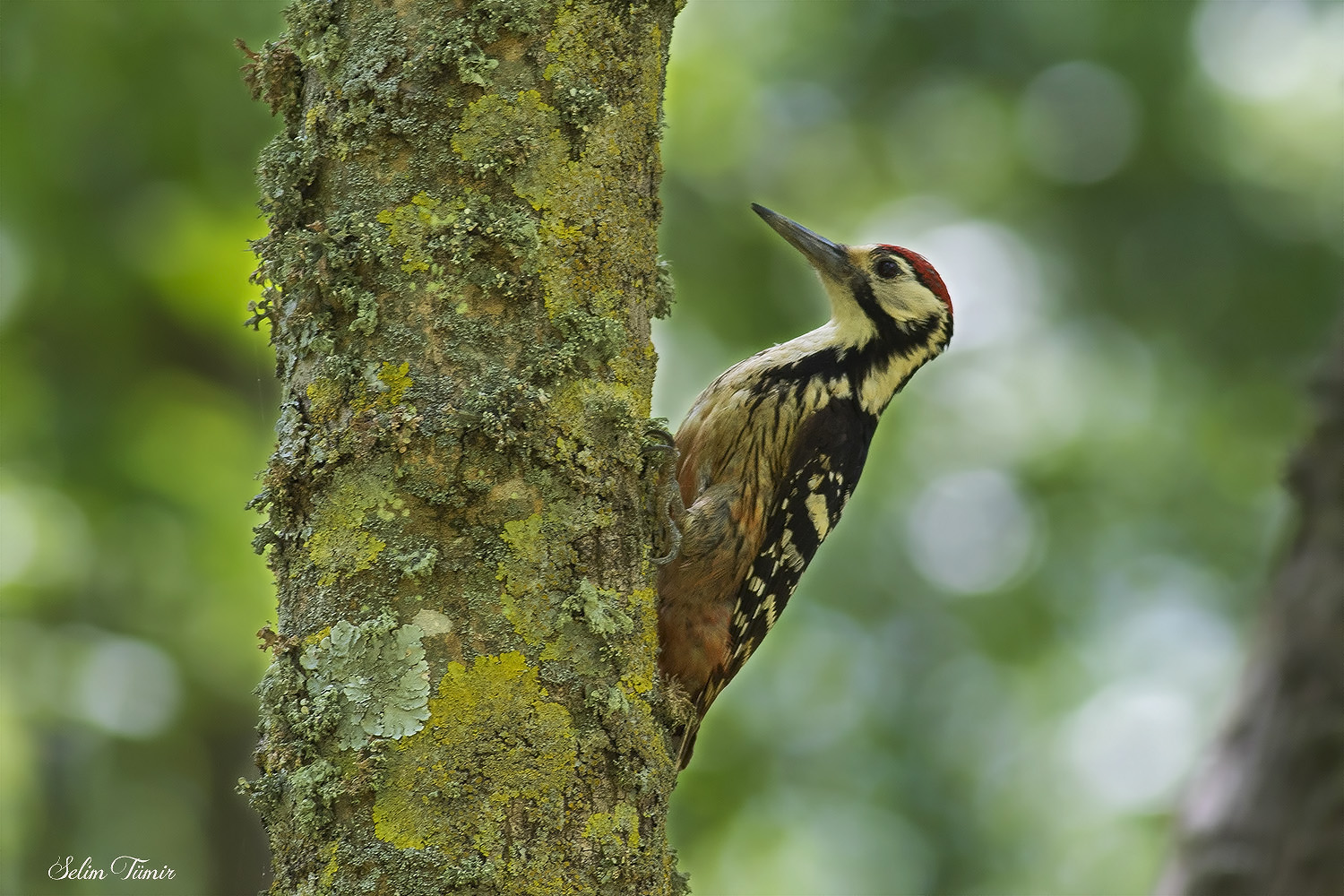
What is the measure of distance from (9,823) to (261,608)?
3409mm

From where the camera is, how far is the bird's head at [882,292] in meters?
4.32

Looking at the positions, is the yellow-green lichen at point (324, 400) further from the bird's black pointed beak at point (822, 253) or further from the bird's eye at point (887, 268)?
the bird's eye at point (887, 268)

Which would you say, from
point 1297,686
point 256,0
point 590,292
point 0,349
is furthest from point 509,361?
point 0,349

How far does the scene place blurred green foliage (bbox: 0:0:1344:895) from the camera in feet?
17.0

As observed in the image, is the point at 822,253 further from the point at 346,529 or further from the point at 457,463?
the point at 346,529

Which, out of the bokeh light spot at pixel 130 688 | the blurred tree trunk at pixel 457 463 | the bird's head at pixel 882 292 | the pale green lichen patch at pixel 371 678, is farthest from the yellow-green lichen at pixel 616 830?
the bokeh light spot at pixel 130 688

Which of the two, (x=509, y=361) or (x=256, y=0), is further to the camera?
(x=256, y=0)

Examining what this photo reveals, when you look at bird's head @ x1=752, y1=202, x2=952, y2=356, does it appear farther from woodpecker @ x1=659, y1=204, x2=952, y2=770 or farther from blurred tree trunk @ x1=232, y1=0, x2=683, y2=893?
blurred tree trunk @ x1=232, y1=0, x2=683, y2=893

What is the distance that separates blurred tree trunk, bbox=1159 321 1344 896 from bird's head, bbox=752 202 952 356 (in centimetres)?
193

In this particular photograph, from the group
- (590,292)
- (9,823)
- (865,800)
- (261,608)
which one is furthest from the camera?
(865,800)

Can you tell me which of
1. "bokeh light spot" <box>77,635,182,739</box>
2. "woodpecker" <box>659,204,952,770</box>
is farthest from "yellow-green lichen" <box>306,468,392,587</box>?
"bokeh light spot" <box>77,635,182,739</box>

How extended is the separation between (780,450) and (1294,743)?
5.82 feet

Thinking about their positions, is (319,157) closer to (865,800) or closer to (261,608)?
(261,608)

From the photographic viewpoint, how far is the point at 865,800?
8.49 meters
